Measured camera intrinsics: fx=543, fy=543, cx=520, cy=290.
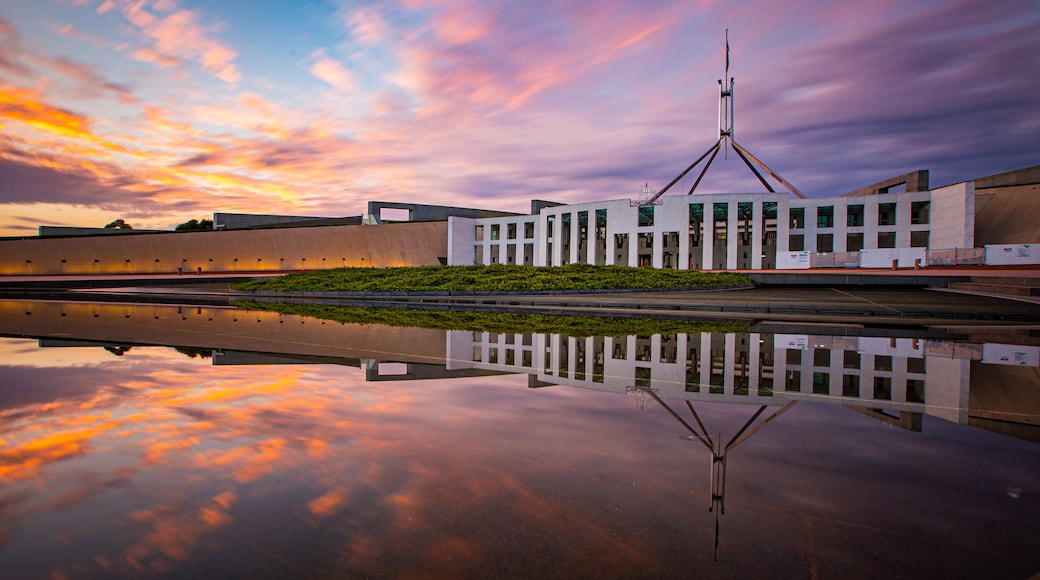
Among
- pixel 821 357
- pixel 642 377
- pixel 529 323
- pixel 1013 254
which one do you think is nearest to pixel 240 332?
pixel 529 323

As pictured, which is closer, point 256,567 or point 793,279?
point 256,567

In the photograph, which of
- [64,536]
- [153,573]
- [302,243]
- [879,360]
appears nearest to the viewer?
[153,573]

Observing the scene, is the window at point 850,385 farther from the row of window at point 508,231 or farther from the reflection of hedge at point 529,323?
the row of window at point 508,231

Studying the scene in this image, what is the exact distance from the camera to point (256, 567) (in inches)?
106

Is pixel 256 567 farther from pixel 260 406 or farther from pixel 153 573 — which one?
pixel 260 406

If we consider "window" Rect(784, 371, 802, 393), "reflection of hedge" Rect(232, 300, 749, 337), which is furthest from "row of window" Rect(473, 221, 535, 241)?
"window" Rect(784, 371, 802, 393)

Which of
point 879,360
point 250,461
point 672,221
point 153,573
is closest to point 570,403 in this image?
point 250,461

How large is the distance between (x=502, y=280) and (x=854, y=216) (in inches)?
1551

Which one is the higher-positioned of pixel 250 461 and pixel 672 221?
pixel 672 221

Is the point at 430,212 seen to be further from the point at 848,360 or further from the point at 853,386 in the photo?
the point at 853,386

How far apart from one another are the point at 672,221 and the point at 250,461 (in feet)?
152

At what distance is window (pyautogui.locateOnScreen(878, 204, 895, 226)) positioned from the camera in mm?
44375

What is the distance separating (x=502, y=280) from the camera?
86.4 ft

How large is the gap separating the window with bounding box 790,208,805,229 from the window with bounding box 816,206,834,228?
1.25 m
